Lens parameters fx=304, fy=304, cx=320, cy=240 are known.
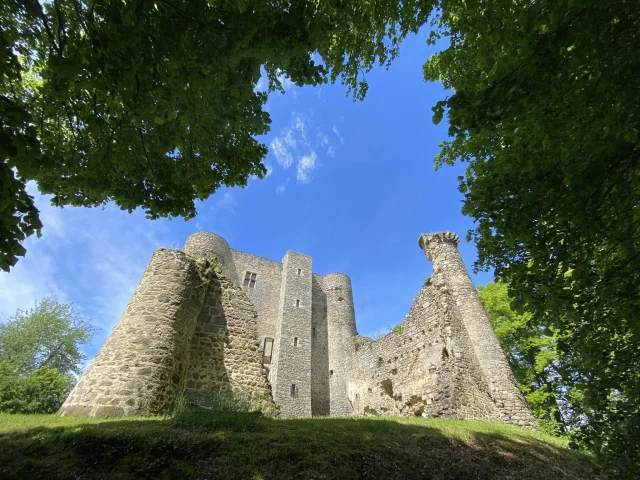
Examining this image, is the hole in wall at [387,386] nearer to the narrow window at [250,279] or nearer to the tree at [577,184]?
the tree at [577,184]

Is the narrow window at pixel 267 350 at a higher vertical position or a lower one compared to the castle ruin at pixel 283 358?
higher

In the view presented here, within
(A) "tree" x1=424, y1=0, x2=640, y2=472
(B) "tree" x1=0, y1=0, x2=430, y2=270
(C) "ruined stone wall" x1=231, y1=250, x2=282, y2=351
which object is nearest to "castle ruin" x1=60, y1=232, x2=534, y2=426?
(C) "ruined stone wall" x1=231, y1=250, x2=282, y2=351

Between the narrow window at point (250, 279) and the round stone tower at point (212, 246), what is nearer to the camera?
the round stone tower at point (212, 246)

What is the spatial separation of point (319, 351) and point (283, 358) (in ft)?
13.9

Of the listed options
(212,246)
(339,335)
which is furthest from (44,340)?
(339,335)

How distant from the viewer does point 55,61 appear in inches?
104

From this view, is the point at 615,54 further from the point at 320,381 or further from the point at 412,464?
the point at 320,381

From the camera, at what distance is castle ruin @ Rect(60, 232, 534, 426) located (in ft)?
19.5

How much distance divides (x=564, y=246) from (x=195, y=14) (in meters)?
4.71

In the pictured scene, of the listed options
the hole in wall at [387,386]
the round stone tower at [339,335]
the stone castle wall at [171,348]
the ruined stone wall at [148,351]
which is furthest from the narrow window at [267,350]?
the ruined stone wall at [148,351]

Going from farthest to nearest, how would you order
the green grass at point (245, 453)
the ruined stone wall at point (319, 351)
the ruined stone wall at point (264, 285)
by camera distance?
the ruined stone wall at point (264, 285) → the ruined stone wall at point (319, 351) → the green grass at point (245, 453)

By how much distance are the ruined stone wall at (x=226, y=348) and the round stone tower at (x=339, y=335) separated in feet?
57.4

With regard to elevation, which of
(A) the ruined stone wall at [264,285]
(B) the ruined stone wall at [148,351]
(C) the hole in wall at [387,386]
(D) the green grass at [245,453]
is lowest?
(D) the green grass at [245,453]

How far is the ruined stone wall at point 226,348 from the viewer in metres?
7.34
